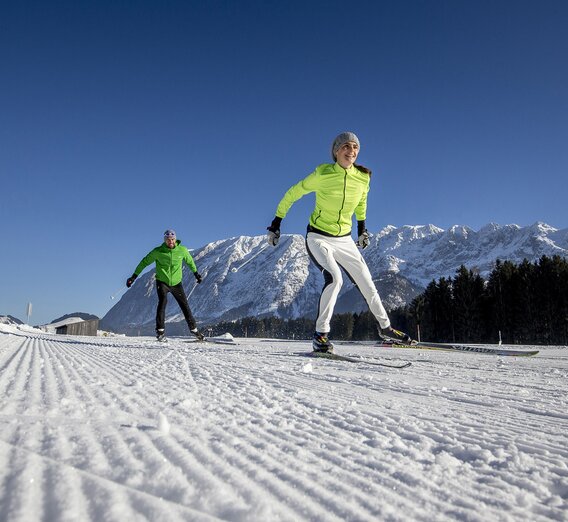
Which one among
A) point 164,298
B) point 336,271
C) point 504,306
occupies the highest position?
point 504,306

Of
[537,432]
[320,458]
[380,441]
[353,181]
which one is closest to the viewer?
[320,458]

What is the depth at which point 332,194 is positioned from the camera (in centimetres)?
476

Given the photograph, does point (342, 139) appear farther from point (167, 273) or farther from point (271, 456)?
point (167, 273)

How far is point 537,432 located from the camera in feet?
4.01

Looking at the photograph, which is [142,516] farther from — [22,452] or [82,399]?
[82,399]

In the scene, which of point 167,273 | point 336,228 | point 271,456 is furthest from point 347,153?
point 167,273

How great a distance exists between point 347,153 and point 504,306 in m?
50.5

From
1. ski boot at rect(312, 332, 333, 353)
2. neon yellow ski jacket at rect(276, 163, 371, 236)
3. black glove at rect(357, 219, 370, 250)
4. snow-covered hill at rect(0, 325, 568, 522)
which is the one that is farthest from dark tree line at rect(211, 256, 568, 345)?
snow-covered hill at rect(0, 325, 568, 522)

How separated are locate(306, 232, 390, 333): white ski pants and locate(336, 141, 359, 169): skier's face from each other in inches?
35.9

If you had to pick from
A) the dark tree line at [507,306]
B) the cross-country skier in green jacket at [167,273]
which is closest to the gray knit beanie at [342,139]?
the cross-country skier in green jacket at [167,273]

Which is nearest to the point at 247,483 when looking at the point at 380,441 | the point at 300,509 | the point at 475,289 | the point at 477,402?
the point at 300,509

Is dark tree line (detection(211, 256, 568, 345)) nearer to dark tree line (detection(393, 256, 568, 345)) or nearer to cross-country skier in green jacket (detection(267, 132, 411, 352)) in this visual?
dark tree line (detection(393, 256, 568, 345))

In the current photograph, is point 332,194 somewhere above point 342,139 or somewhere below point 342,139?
below

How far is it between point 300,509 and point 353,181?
14.6 ft
